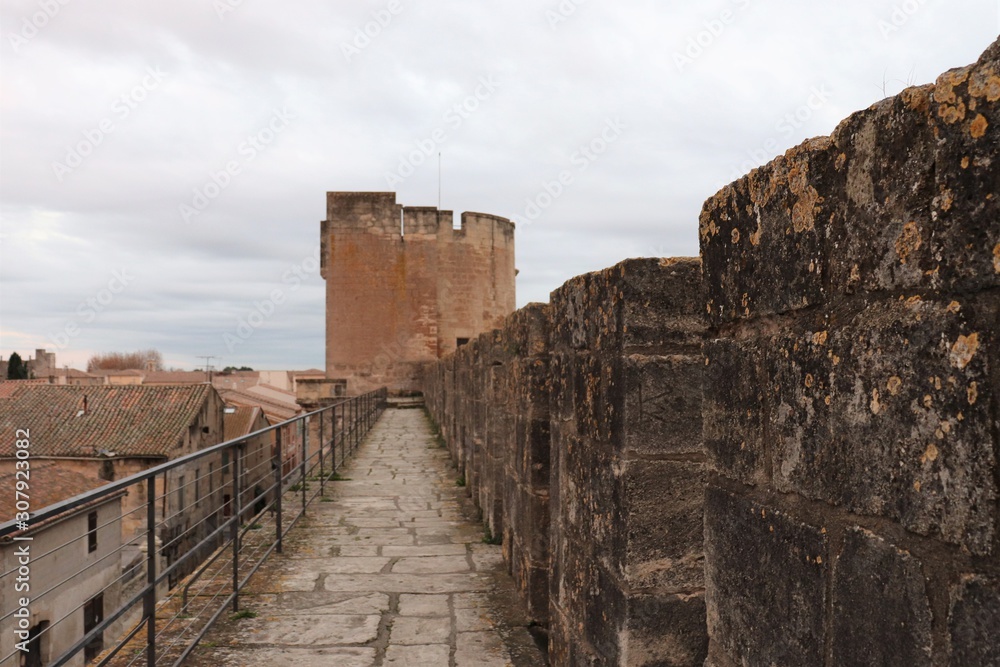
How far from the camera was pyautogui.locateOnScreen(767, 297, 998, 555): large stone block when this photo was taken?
2.74ft

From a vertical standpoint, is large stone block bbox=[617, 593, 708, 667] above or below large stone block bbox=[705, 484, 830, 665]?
below

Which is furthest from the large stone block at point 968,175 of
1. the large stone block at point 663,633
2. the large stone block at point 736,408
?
the large stone block at point 663,633

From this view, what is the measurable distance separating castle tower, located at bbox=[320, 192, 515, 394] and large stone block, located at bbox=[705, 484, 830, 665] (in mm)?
22876

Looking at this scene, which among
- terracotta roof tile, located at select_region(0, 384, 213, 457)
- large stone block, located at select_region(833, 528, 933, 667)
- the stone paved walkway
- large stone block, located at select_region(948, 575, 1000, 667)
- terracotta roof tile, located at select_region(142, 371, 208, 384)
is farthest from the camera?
terracotta roof tile, located at select_region(142, 371, 208, 384)

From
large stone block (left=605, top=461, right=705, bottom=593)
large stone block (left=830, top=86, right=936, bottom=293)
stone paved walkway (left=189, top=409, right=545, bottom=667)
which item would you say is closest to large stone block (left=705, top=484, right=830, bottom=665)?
large stone block (left=830, top=86, right=936, bottom=293)

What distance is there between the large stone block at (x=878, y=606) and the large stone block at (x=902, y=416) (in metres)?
0.05

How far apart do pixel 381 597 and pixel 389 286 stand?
20619 mm

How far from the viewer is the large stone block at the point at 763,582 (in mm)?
1159

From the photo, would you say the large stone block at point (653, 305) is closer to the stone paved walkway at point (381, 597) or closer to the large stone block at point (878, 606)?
the large stone block at point (878, 606)

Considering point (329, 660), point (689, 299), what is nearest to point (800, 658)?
point (689, 299)

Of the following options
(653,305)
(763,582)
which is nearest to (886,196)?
(763,582)

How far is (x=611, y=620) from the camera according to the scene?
7.50ft

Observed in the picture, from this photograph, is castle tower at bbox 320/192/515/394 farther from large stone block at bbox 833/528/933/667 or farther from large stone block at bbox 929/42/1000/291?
large stone block at bbox 929/42/1000/291

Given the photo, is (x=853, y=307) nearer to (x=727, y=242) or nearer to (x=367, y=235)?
(x=727, y=242)
